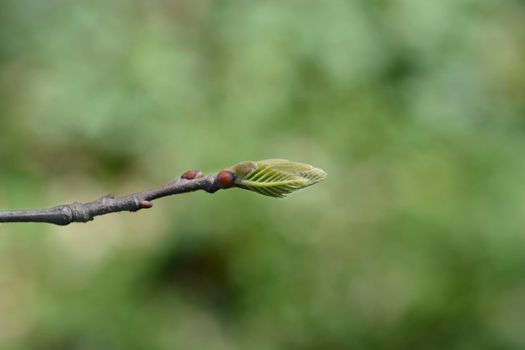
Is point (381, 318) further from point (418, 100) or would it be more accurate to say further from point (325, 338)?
point (418, 100)

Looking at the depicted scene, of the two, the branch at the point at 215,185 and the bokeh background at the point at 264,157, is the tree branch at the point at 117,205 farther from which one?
the bokeh background at the point at 264,157

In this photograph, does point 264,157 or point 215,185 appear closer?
point 215,185

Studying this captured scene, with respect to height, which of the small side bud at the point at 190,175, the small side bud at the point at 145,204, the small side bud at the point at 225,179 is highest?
the small side bud at the point at 190,175

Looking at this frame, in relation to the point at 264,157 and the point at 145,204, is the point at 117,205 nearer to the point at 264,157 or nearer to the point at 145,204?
the point at 145,204

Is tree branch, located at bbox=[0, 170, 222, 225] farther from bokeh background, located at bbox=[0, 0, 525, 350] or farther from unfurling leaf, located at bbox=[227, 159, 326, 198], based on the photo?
bokeh background, located at bbox=[0, 0, 525, 350]

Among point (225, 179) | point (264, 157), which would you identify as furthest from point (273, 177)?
point (264, 157)

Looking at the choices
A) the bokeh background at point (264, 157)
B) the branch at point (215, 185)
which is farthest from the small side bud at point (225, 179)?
the bokeh background at point (264, 157)

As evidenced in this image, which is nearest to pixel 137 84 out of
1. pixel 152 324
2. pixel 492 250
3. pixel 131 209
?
pixel 152 324

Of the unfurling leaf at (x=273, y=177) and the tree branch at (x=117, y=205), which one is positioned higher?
the unfurling leaf at (x=273, y=177)
